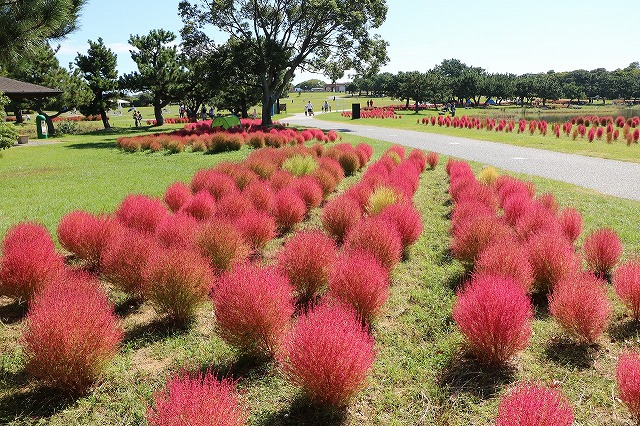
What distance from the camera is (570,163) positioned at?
1519cm

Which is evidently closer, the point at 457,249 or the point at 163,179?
the point at 457,249

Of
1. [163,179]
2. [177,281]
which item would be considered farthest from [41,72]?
[177,281]

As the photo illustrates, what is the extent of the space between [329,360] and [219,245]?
2.95 meters

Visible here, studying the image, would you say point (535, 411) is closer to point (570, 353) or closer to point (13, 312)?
point (570, 353)

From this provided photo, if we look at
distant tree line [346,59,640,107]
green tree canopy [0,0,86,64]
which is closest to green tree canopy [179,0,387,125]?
distant tree line [346,59,640,107]

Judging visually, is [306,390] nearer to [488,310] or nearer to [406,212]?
[488,310]

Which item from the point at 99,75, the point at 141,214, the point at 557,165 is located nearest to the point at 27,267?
the point at 141,214

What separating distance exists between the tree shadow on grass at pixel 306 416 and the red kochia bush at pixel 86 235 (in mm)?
4017

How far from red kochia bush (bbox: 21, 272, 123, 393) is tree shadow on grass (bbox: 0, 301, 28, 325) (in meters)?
1.49

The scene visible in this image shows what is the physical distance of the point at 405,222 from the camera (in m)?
6.55

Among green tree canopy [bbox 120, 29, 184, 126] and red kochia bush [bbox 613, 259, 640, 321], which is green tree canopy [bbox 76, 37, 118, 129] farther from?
red kochia bush [bbox 613, 259, 640, 321]

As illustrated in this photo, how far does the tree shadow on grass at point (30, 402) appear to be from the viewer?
3.15m

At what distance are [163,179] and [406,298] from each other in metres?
9.72

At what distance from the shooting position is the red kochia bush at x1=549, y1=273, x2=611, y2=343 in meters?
3.92
